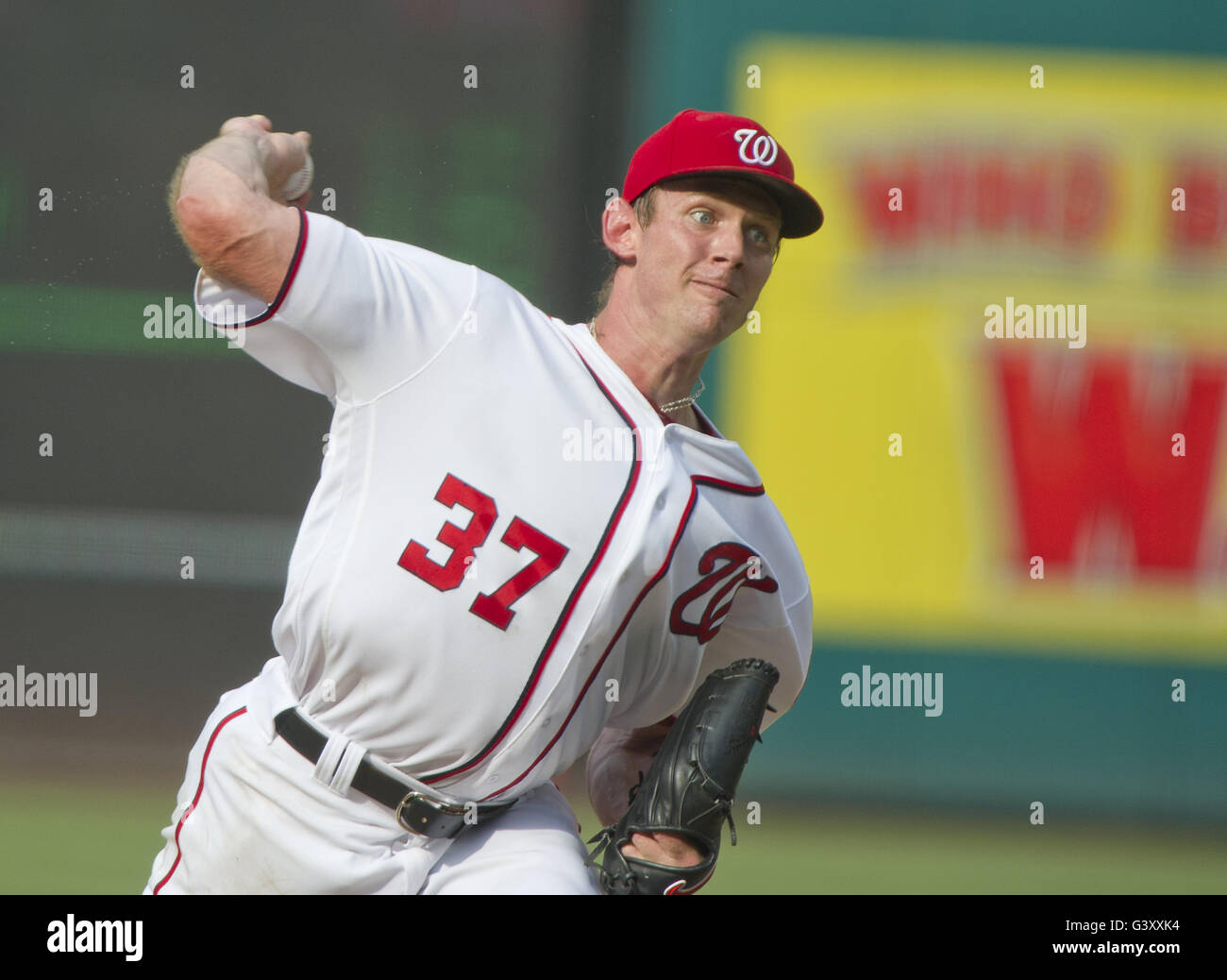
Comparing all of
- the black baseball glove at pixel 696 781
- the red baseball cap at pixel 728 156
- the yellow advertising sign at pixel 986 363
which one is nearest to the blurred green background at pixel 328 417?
the yellow advertising sign at pixel 986 363

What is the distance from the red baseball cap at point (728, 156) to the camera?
200 cm

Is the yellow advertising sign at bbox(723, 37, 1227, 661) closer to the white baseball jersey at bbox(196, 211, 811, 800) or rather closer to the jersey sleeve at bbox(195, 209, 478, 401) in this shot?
the white baseball jersey at bbox(196, 211, 811, 800)

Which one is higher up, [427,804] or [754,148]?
[754,148]

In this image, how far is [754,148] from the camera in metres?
2.01

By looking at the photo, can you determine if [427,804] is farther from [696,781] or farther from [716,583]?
[716,583]

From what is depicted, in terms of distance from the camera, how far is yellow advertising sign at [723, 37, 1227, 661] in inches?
184

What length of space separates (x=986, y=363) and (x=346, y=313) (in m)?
3.36

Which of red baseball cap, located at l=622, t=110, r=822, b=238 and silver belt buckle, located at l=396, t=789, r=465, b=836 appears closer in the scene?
silver belt buckle, located at l=396, t=789, r=465, b=836

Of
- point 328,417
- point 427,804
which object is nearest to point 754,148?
point 427,804

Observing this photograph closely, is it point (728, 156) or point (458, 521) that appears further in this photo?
point (728, 156)

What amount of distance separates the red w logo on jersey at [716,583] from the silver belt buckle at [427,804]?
0.40m

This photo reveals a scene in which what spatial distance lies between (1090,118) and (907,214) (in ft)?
2.40

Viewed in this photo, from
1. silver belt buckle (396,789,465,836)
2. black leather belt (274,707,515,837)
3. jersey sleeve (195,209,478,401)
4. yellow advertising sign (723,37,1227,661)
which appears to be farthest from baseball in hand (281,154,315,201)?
yellow advertising sign (723,37,1227,661)

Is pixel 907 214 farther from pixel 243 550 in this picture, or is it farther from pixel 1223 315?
pixel 243 550
